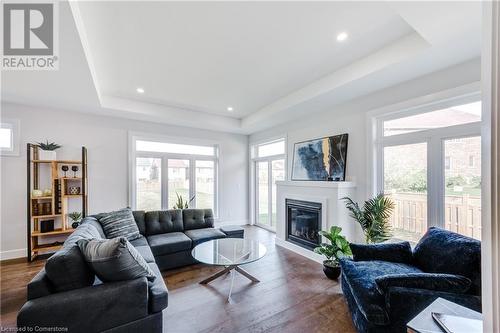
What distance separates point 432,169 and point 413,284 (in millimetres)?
1738

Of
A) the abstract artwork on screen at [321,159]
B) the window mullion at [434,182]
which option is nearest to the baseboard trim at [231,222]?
the abstract artwork on screen at [321,159]

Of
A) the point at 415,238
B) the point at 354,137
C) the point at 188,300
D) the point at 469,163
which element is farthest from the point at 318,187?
the point at 188,300

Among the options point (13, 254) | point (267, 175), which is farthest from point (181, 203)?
point (13, 254)

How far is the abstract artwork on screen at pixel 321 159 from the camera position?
3.75 metres

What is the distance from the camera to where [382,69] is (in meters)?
2.60

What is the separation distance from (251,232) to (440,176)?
12.7 ft

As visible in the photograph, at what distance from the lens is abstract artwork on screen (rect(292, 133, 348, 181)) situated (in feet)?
12.3

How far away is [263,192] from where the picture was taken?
6.09m

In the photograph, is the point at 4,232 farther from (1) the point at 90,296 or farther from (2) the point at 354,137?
(2) the point at 354,137

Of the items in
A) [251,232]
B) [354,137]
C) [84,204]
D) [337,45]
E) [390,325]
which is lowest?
[251,232]

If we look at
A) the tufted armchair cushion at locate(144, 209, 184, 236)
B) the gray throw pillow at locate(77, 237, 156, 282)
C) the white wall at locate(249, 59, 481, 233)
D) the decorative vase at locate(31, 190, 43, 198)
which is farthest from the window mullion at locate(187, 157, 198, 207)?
the gray throw pillow at locate(77, 237, 156, 282)

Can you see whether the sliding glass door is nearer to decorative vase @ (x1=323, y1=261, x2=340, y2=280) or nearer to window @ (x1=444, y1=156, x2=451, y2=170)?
decorative vase @ (x1=323, y1=261, x2=340, y2=280)

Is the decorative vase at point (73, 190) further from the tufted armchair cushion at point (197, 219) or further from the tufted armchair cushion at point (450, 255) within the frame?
the tufted armchair cushion at point (450, 255)

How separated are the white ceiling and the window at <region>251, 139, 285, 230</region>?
62.6 inches
